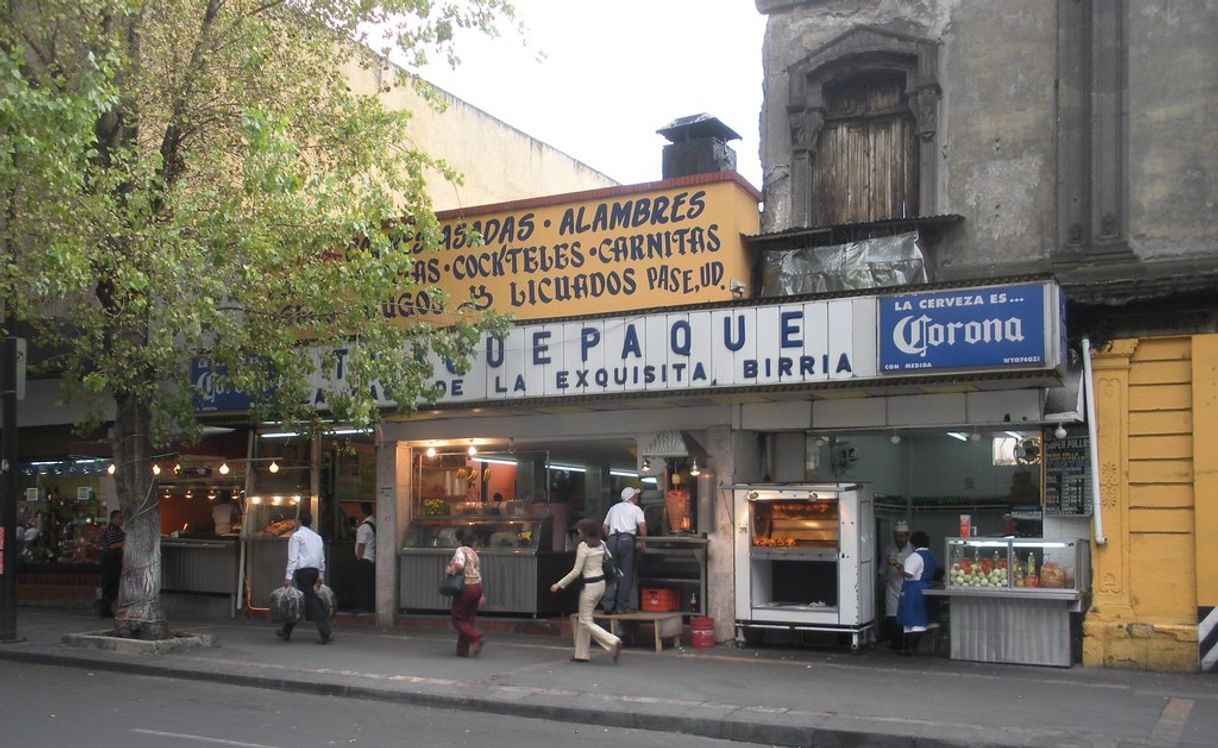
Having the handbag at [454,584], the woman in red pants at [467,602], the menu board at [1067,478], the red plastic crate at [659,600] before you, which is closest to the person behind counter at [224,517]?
the woman in red pants at [467,602]

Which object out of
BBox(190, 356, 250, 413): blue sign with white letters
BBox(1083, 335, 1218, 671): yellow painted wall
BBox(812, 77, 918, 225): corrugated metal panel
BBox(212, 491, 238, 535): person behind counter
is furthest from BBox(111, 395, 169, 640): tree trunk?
BBox(1083, 335, 1218, 671): yellow painted wall

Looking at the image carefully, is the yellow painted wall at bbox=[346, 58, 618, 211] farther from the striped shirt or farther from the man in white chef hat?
the man in white chef hat

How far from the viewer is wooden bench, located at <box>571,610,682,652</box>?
15.1m

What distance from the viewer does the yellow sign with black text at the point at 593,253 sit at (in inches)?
620

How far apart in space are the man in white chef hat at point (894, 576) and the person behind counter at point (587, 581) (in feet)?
12.3

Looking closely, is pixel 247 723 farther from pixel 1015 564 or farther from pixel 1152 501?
pixel 1152 501

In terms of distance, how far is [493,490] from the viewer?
1805cm

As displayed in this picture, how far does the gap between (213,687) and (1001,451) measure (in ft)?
33.0

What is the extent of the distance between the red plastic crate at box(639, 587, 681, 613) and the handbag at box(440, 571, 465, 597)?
113 inches

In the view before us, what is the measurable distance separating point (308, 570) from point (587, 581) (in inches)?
173

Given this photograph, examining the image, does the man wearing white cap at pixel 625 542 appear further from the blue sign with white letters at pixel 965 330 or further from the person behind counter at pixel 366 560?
the person behind counter at pixel 366 560

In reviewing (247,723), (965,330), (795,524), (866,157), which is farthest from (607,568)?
(866,157)

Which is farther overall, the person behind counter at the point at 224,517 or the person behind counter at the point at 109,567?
the person behind counter at the point at 224,517

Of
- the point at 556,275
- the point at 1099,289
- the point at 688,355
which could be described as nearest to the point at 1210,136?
the point at 1099,289
